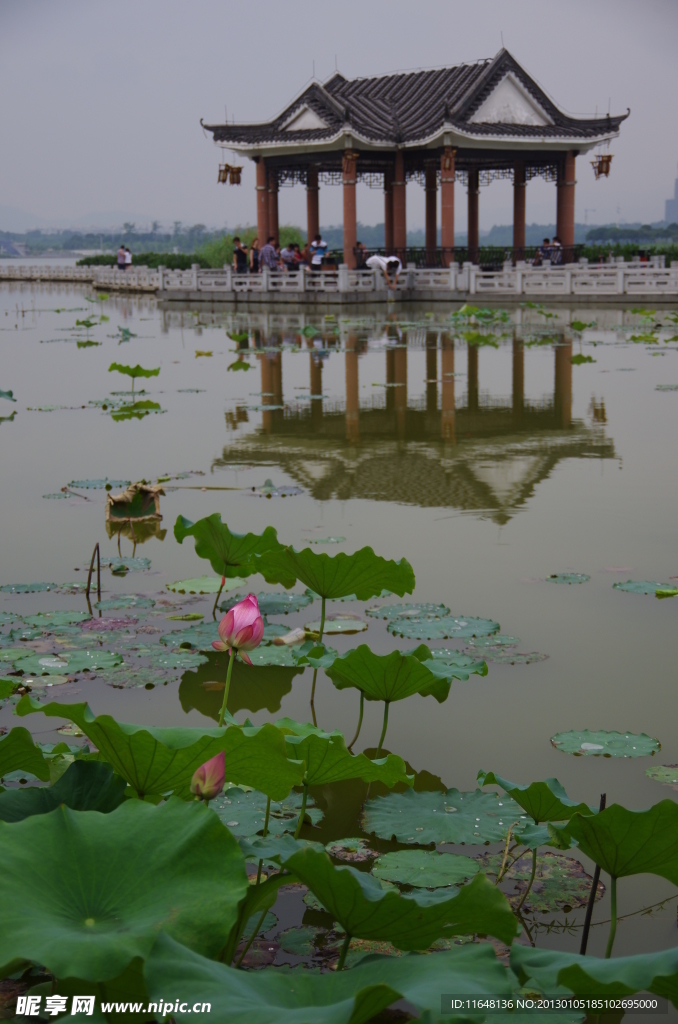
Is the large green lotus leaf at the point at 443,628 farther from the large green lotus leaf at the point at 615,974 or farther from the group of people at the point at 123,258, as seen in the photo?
the group of people at the point at 123,258

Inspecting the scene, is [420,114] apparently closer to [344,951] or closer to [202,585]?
[202,585]

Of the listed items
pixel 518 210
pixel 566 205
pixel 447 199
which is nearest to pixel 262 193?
pixel 447 199

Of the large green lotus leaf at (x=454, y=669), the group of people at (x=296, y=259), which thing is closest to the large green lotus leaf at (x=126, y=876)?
the large green lotus leaf at (x=454, y=669)

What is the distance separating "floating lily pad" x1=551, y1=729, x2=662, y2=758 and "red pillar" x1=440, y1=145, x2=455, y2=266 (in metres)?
20.5

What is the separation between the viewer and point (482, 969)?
111 centimetres

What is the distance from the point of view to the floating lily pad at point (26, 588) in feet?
11.6

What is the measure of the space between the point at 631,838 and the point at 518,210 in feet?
83.9

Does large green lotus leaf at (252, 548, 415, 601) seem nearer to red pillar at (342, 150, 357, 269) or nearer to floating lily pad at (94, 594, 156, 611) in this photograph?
floating lily pad at (94, 594, 156, 611)

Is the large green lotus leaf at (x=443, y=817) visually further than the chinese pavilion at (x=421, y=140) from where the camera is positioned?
No

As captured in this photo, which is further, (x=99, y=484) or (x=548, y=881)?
(x=99, y=484)

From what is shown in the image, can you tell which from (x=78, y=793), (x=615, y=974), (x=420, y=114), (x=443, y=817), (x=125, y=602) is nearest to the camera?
(x=615, y=974)

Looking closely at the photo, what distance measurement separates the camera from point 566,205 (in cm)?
2425

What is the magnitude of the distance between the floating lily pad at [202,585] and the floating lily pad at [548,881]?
171 cm

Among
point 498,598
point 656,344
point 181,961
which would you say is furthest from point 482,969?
point 656,344
